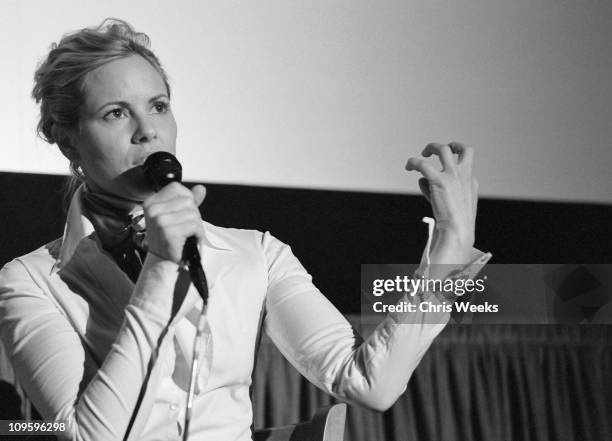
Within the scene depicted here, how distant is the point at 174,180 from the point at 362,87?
1.17 meters

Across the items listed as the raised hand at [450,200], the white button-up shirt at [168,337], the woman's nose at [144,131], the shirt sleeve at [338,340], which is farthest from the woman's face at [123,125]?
the raised hand at [450,200]

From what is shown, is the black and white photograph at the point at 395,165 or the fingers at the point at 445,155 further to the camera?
the black and white photograph at the point at 395,165

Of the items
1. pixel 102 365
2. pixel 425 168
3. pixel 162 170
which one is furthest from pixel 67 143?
pixel 425 168

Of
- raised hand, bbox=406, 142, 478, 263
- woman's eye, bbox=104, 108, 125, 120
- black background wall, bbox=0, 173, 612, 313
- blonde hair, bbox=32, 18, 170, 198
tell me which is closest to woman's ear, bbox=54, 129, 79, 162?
blonde hair, bbox=32, 18, 170, 198

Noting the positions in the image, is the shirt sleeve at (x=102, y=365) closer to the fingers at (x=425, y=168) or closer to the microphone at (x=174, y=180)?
the microphone at (x=174, y=180)

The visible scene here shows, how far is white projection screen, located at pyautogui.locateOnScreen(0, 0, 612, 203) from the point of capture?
2.06 m

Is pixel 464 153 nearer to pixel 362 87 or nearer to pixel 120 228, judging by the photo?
pixel 120 228

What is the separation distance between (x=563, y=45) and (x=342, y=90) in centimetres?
61

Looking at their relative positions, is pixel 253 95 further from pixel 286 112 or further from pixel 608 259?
pixel 608 259

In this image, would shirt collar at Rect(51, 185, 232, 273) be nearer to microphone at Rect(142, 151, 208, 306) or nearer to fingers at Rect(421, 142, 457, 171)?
microphone at Rect(142, 151, 208, 306)

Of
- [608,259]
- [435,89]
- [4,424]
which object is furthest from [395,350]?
[608,259]

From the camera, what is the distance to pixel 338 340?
1268mm

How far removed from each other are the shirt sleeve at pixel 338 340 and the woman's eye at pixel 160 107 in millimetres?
285

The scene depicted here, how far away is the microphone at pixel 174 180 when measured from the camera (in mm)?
1040
